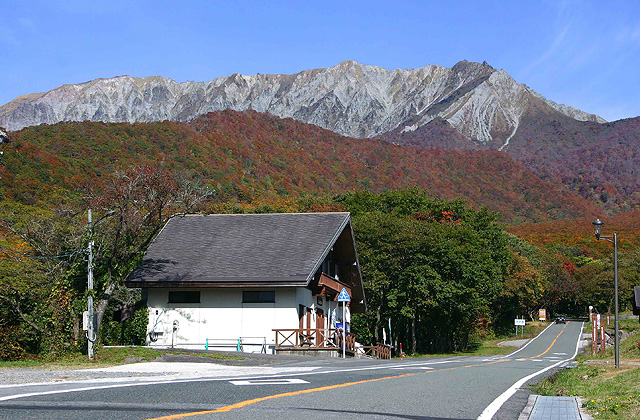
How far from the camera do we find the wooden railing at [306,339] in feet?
93.6

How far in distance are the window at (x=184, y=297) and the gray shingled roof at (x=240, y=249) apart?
1.13 m

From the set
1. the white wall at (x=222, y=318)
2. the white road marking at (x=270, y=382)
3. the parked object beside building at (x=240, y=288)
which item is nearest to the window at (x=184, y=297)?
the parked object beside building at (x=240, y=288)

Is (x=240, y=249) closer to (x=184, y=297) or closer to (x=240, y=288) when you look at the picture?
(x=240, y=288)

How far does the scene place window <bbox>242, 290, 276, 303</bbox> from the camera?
2973cm

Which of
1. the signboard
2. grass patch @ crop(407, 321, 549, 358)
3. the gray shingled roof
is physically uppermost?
the gray shingled roof

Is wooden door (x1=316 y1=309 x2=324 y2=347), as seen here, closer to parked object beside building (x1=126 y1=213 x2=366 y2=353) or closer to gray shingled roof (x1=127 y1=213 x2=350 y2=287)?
parked object beside building (x1=126 y1=213 x2=366 y2=353)

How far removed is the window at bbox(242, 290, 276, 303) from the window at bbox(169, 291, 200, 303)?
2.17m

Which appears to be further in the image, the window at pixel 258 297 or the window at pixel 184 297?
the window at pixel 184 297

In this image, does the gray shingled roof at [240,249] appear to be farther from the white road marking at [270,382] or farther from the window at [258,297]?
the white road marking at [270,382]

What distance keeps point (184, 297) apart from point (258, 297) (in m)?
3.42

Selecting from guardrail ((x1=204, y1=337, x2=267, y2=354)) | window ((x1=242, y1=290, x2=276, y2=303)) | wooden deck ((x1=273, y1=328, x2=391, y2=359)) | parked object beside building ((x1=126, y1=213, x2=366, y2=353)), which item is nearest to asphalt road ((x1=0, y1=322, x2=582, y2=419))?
wooden deck ((x1=273, y1=328, x2=391, y2=359))

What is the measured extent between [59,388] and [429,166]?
16153 centimetres

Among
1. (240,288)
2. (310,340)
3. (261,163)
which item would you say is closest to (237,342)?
(240,288)

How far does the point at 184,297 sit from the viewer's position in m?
30.5
